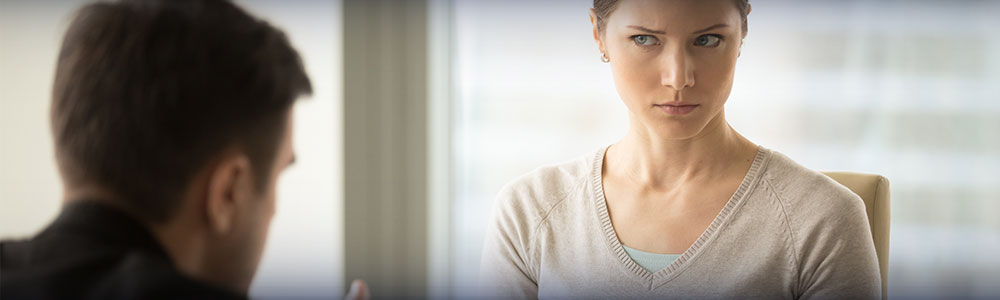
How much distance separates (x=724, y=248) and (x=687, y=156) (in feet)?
0.56

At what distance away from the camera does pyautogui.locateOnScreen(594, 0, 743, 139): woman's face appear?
1081mm

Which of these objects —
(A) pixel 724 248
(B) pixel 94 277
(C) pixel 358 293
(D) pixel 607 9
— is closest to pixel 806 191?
(A) pixel 724 248

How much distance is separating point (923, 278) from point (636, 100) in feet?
5.61

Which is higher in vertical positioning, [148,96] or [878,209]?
[148,96]

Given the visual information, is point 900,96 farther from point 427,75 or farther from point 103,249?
point 103,249

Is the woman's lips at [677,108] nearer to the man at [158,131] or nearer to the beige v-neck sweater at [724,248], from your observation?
the beige v-neck sweater at [724,248]

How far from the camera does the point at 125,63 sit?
→ 2.11ft

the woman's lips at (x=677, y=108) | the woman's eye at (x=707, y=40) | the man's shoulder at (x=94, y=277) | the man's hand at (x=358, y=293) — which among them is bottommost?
the man's hand at (x=358, y=293)

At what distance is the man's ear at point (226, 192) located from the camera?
671 mm

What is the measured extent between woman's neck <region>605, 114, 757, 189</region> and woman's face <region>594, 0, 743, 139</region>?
0.13 ft

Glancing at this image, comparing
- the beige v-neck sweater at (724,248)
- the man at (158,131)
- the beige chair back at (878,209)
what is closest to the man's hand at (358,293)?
the man at (158,131)

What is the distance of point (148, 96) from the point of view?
2.09ft

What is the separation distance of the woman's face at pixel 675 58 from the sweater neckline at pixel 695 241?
11cm

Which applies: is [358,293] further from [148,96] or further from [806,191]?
[806,191]
